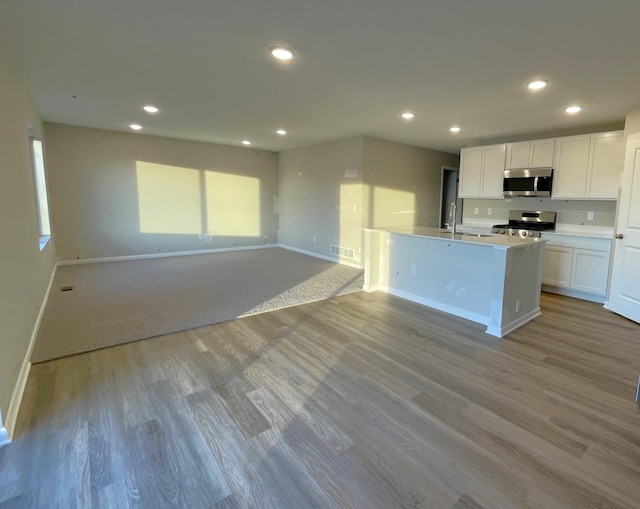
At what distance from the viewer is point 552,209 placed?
5.30m

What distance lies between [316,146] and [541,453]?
21.0 ft

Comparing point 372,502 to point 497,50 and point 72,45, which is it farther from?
point 72,45

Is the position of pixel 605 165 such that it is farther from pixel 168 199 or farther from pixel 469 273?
pixel 168 199

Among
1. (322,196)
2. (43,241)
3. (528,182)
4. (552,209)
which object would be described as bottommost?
(43,241)

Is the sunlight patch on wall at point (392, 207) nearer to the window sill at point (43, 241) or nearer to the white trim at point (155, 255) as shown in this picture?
the white trim at point (155, 255)

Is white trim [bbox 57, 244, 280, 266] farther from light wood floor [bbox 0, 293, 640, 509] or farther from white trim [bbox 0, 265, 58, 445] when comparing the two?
light wood floor [bbox 0, 293, 640, 509]

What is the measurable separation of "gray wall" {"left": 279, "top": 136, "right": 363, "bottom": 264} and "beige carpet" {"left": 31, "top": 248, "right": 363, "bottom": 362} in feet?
2.21

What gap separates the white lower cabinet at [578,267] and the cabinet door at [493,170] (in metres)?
1.26

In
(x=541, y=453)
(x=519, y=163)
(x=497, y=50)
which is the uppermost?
(x=497, y=50)

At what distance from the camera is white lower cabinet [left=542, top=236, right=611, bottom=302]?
4.36 m

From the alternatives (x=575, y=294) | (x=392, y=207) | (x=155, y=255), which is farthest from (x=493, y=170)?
(x=155, y=255)

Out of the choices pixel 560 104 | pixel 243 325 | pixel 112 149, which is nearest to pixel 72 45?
pixel 243 325

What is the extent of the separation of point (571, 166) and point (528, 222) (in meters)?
1.05

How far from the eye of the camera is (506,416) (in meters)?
2.09
